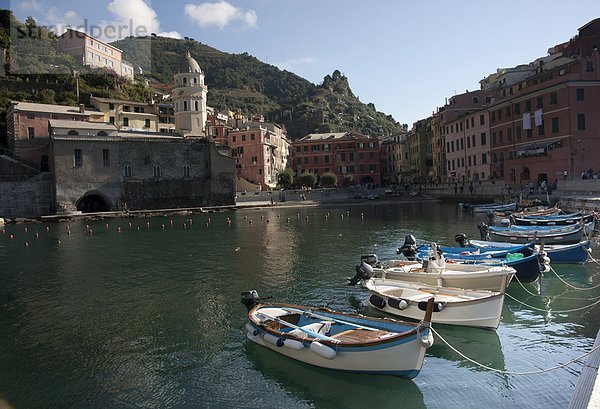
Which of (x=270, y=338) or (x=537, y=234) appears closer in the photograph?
(x=270, y=338)

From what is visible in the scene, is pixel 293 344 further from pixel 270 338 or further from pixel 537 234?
pixel 537 234

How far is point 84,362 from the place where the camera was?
1306cm

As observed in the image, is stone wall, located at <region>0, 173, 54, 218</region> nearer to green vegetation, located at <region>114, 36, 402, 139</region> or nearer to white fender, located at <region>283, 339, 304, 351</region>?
white fender, located at <region>283, 339, 304, 351</region>

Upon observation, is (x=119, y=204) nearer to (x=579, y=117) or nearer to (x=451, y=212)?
(x=451, y=212)

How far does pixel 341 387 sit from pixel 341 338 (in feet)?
4.02

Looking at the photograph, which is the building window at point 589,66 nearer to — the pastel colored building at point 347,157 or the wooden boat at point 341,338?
the wooden boat at point 341,338

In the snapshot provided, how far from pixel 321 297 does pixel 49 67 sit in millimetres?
93912

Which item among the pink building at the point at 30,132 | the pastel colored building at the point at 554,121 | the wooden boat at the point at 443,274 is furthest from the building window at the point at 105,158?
the wooden boat at the point at 443,274

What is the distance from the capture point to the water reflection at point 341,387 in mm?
10164

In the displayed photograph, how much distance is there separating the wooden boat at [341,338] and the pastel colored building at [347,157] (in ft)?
289

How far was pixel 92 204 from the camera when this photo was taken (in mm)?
74125

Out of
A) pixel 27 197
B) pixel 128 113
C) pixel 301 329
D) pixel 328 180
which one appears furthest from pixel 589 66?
pixel 128 113

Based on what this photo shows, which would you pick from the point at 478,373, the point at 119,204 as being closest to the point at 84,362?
the point at 478,373

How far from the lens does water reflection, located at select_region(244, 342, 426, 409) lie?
10.2m
